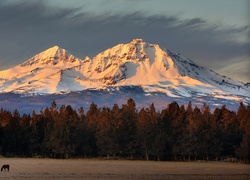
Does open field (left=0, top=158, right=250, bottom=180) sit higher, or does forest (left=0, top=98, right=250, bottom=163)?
forest (left=0, top=98, right=250, bottom=163)

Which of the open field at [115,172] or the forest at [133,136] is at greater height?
the forest at [133,136]

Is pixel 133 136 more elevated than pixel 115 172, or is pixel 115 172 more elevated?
pixel 133 136

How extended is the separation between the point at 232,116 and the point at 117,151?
35836 mm

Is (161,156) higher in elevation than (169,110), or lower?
lower

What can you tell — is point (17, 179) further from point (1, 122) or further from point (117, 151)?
point (1, 122)

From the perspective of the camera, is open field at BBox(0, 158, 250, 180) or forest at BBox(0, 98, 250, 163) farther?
forest at BBox(0, 98, 250, 163)

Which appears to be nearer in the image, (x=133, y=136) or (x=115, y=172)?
(x=115, y=172)

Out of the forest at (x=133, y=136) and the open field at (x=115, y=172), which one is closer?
the open field at (x=115, y=172)

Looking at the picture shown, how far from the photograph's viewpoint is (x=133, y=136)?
522ft

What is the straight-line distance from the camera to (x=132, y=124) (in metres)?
164

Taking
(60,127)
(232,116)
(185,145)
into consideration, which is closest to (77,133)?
(60,127)

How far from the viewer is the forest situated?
15375 cm

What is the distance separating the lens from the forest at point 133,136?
15375 cm

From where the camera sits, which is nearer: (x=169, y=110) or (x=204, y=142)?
(x=204, y=142)
